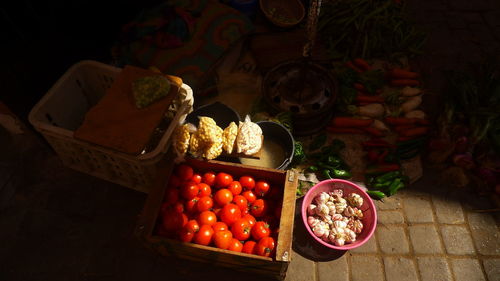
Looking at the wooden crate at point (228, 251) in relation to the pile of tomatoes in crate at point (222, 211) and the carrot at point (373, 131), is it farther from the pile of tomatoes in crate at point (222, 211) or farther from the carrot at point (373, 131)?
the carrot at point (373, 131)

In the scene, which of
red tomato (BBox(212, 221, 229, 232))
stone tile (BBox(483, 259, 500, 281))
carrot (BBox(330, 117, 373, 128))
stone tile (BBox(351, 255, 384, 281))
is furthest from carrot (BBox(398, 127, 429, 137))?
red tomato (BBox(212, 221, 229, 232))

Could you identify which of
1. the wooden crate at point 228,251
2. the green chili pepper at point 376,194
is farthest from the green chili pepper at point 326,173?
the wooden crate at point 228,251

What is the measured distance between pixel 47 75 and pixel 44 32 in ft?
1.88

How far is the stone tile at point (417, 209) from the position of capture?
14.3 ft

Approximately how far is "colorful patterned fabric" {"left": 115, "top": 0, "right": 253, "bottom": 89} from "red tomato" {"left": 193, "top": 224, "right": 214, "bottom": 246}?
7.78ft

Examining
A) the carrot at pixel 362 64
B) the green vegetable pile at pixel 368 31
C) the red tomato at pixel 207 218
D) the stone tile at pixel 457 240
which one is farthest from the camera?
the green vegetable pile at pixel 368 31

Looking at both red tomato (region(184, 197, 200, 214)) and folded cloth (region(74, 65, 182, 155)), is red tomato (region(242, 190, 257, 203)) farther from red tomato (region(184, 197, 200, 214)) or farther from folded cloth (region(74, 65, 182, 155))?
folded cloth (region(74, 65, 182, 155))

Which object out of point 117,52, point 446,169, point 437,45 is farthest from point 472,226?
point 117,52

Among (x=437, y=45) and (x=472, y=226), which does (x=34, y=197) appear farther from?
(x=437, y=45)

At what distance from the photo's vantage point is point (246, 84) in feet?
18.5

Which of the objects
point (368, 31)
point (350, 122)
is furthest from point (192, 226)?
point (368, 31)

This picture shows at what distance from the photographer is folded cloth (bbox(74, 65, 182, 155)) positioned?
11.8 feet

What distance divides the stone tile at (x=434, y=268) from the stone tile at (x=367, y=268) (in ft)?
1.64

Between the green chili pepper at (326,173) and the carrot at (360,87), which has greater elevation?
the carrot at (360,87)
